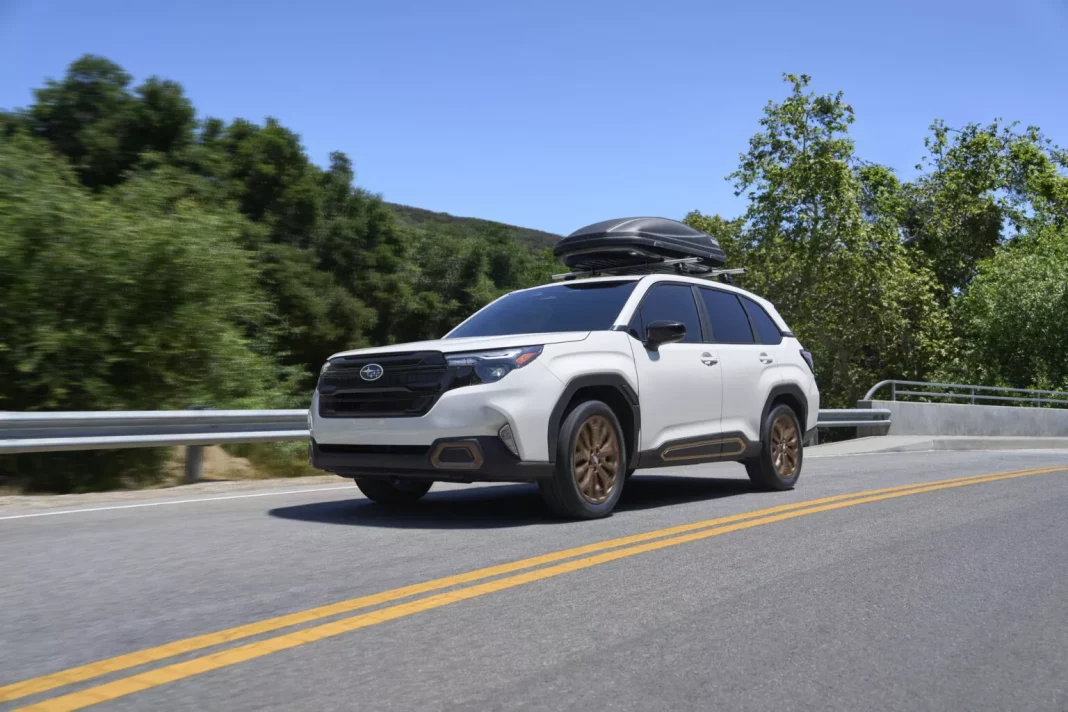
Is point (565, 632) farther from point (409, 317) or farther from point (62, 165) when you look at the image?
point (409, 317)

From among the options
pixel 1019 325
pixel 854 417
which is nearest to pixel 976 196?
pixel 1019 325

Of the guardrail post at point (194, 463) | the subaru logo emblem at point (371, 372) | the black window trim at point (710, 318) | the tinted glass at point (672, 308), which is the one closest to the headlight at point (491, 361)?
the subaru logo emblem at point (371, 372)

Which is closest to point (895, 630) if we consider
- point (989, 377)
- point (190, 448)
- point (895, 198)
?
point (190, 448)

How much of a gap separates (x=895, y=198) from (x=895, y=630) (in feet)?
152

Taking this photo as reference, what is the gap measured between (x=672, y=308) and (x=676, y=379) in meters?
0.71

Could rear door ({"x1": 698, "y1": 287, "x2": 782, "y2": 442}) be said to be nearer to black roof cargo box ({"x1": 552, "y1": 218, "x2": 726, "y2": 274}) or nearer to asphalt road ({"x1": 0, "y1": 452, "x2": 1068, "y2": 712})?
black roof cargo box ({"x1": 552, "y1": 218, "x2": 726, "y2": 274})

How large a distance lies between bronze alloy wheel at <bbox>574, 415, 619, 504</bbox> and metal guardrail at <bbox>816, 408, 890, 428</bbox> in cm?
1109

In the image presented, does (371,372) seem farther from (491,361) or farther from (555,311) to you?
(555,311)

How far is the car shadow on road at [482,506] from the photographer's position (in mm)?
7250

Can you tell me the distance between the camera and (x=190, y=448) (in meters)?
10.8

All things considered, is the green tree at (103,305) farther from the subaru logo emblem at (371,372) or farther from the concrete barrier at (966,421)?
the concrete barrier at (966,421)

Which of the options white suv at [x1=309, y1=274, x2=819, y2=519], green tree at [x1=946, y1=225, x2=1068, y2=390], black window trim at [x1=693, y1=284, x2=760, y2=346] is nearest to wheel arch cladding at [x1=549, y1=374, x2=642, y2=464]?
white suv at [x1=309, y1=274, x2=819, y2=519]

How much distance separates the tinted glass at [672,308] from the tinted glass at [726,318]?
0.24m

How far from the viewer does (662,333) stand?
7816 millimetres
